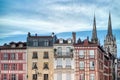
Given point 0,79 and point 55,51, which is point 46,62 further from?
point 0,79

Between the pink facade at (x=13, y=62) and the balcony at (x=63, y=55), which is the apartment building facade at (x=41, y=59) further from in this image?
the pink facade at (x=13, y=62)

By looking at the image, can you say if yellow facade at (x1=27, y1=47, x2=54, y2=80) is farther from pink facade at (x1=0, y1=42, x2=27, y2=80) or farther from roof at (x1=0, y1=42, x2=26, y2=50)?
roof at (x1=0, y1=42, x2=26, y2=50)

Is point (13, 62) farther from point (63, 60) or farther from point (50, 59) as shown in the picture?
point (63, 60)

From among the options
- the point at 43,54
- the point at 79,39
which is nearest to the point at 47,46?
the point at 43,54

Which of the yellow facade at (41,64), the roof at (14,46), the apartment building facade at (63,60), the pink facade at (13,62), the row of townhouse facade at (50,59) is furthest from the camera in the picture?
the roof at (14,46)

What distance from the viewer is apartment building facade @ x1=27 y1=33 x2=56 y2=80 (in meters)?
69.5

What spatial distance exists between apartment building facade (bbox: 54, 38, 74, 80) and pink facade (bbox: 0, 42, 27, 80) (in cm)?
553

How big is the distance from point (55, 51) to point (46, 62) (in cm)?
242

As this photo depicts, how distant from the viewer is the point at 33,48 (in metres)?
70.5

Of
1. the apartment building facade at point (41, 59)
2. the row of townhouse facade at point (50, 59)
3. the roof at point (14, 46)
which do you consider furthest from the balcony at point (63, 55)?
the roof at point (14, 46)

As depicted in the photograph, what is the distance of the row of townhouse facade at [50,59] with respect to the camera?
68.9m

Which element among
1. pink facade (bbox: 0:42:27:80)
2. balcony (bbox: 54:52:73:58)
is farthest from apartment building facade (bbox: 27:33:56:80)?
pink facade (bbox: 0:42:27:80)

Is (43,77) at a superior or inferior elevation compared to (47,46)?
inferior

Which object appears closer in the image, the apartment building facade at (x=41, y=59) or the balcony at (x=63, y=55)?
the balcony at (x=63, y=55)
